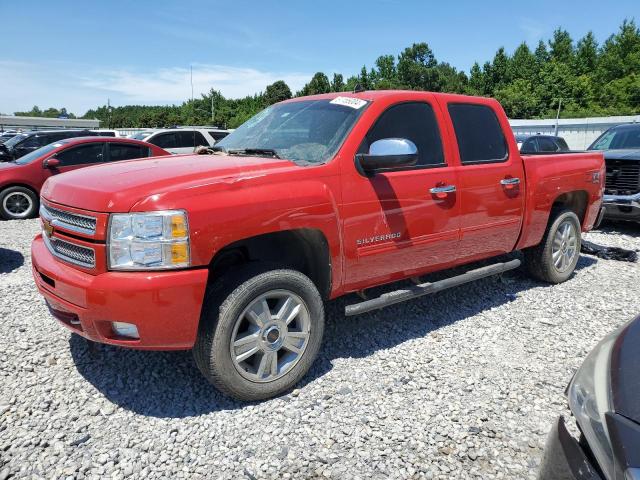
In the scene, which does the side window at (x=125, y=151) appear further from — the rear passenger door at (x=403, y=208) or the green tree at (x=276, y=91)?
the green tree at (x=276, y=91)

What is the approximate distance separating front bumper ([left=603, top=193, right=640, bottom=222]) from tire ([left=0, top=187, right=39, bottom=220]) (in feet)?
34.7

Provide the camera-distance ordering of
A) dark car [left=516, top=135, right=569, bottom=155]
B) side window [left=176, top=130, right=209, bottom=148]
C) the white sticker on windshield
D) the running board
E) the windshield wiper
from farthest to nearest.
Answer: side window [left=176, top=130, right=209, bottom=148] < dark car [left=516, top=135, right=569, bottom=155] < the white sticker on windshield < the windshield wiper < the running board

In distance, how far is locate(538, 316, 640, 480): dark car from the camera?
1398mm

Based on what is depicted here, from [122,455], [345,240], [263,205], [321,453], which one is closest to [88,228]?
[263,205]

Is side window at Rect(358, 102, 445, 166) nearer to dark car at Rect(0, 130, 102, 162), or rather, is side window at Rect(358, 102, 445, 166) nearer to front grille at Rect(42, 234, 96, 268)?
front grille at Rect(42, 234, 96, 268)

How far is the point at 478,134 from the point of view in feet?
14.4

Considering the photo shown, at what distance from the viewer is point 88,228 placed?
2.70 m

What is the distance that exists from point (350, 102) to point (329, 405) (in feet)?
7.41

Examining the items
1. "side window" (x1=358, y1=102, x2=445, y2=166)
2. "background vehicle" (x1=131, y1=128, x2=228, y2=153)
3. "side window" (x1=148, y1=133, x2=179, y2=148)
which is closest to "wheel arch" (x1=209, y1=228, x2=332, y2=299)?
"side window" (x1=358, y1=102, x2=445, y2=166)

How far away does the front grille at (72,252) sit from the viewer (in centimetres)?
269

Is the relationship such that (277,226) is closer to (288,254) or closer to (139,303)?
(288,254)

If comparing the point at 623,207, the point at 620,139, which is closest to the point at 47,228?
the point at 623,207

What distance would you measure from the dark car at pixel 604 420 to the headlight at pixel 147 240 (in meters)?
1.94

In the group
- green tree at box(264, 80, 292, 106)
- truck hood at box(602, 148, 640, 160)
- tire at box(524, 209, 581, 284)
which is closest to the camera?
tire at box(524, 209, 581, 284)
